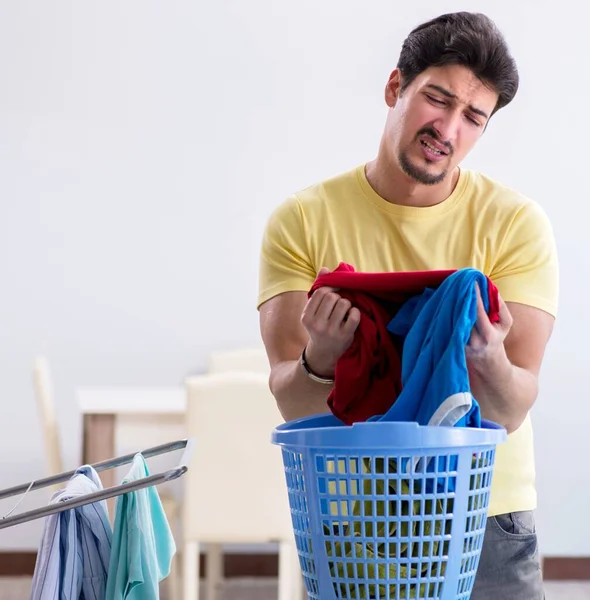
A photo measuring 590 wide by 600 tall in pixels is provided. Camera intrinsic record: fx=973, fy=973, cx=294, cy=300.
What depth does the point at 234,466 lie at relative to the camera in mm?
3025

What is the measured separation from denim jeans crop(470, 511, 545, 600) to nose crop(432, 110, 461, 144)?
0.58 metres

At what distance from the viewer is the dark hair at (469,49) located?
4.73ft

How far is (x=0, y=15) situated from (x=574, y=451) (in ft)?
10.4

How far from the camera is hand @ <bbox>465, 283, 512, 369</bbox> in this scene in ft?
3.67

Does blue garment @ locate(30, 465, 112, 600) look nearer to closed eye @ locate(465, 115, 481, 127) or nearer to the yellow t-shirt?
the yellow t-shirt

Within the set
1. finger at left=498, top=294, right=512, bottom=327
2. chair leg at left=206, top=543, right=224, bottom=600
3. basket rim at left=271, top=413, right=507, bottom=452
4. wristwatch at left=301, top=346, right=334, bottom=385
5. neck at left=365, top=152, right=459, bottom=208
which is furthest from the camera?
chair leg at left=206, top=543, right=224, bottom=600

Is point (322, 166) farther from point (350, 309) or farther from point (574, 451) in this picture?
point (350, 309)

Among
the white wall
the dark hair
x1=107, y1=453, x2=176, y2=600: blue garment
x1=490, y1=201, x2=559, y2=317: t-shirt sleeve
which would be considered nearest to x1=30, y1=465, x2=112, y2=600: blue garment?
x1=107, y1=453, x2=176, y2=600: blue garment

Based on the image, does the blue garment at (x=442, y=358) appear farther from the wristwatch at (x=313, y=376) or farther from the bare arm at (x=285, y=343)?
the bare arm at (x=285, y=343)

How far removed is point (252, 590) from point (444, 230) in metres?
2.82

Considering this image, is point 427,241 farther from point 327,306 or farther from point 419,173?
point 327,306

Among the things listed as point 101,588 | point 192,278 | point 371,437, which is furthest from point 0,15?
point 371,437

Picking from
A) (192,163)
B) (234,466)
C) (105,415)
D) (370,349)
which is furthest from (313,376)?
(192,163)

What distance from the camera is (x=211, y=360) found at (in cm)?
418
